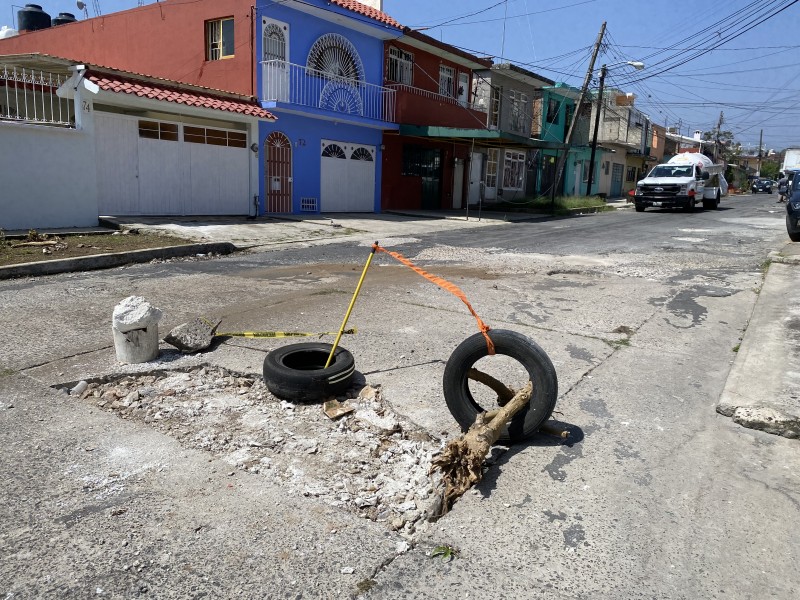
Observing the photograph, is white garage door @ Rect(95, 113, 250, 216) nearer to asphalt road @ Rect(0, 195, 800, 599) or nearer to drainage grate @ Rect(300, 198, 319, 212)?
drainage grate @ Rect(300, 198, 319, 212)

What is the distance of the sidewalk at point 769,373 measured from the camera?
412 centimetres

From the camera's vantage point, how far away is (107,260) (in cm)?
1001

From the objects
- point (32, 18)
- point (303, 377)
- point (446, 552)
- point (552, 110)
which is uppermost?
point (32, 18)

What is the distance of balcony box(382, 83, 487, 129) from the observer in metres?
22.7

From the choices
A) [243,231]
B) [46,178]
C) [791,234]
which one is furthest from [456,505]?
[791,234]

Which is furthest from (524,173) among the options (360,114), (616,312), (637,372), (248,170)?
(637,372)

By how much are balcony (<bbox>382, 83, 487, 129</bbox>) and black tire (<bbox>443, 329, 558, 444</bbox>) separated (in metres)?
20.0

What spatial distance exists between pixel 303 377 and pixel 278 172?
15.8 m

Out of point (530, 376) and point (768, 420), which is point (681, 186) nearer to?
point (768, 420)

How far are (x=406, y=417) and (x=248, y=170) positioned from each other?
49.9 feet

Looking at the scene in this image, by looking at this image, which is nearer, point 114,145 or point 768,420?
point 768,420

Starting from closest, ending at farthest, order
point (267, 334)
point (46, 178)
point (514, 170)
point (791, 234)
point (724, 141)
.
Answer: point (267, 334) < point (46, 178) < point (791, 234) < point (514, 170) < point (724, 141)

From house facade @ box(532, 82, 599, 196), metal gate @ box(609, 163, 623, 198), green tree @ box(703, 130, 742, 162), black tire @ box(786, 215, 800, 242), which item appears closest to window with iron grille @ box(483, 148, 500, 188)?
house facade @ box(532, 82, 599, 196)

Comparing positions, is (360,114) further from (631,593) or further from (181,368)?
(631,593)
